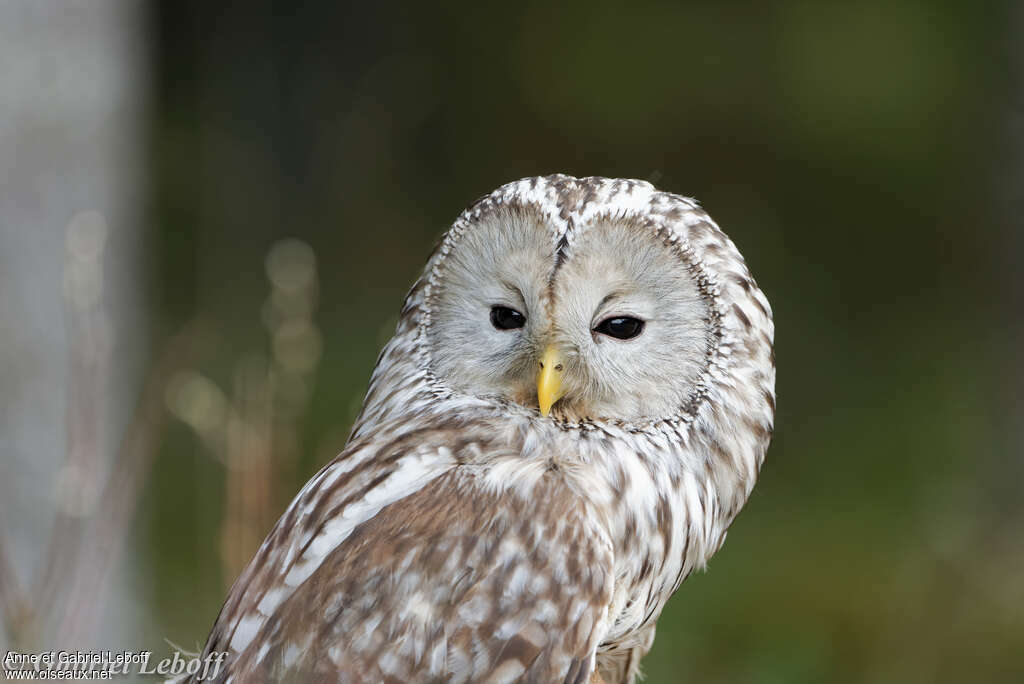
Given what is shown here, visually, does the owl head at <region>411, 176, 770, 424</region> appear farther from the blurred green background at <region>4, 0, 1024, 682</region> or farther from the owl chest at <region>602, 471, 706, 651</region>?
the blurred green background at <region>4, 0, 1024, 682</region>

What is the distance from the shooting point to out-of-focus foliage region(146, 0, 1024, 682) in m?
7.18

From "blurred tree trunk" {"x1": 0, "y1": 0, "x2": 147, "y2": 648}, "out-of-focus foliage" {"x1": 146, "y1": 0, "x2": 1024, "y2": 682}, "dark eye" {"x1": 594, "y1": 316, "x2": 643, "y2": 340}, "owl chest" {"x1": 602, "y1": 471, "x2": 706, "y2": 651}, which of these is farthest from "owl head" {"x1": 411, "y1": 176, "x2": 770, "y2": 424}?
"out-of-focus foliage" {"x1": 146, "y1": 0, "x2": 1024, "y2": 682}

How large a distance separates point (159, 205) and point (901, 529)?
15.8 ft

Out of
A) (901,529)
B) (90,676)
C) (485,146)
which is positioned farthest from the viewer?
(485,146)

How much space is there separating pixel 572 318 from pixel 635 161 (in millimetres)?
6048

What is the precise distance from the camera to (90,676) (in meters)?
2.20

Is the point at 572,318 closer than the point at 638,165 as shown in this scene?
Yes

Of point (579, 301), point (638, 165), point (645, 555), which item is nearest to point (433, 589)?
point (645, 555)

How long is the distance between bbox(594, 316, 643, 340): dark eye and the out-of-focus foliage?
15.8ft

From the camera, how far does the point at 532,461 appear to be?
6.27ft

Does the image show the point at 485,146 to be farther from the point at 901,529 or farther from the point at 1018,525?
the point at 1018,525

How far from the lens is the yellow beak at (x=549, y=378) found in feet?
6.24

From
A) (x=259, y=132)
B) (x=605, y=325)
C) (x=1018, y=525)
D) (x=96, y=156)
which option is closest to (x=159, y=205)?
(x=259, y=132)

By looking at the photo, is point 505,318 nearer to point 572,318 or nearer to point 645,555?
point 572,318
